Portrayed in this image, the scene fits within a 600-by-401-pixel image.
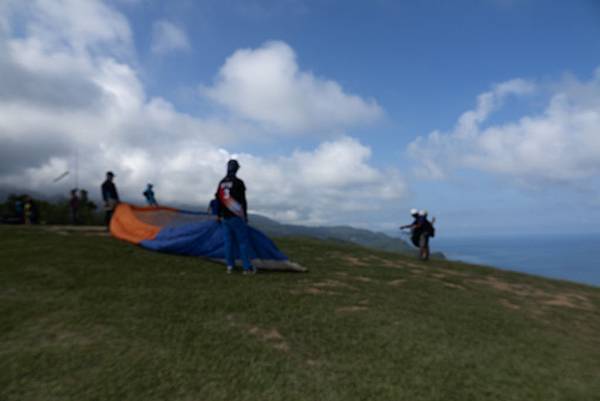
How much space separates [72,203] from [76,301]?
19.4m

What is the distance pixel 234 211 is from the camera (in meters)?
8.37

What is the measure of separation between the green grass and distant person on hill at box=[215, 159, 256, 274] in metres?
0.64

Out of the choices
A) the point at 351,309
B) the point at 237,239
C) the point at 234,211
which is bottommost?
the point at 351,309

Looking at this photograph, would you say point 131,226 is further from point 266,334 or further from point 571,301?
point 571,301

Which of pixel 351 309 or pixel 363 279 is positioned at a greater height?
pixel 363 279

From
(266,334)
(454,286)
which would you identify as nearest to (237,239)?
(266,334)

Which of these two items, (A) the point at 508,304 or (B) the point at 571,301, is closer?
(A) the point at 508,304

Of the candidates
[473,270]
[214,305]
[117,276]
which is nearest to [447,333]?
[214,305]

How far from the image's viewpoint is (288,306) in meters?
5.99

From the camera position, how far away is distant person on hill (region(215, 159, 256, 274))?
8344 millimetres

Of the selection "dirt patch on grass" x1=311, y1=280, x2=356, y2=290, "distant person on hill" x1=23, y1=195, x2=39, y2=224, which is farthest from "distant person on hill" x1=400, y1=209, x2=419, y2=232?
"distant person on hill" x1=23, y1=195, x2=39, y2=224

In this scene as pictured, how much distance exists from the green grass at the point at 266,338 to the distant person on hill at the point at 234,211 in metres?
0.64

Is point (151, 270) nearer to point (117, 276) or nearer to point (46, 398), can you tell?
point (117, 276)

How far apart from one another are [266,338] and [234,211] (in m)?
4.20
